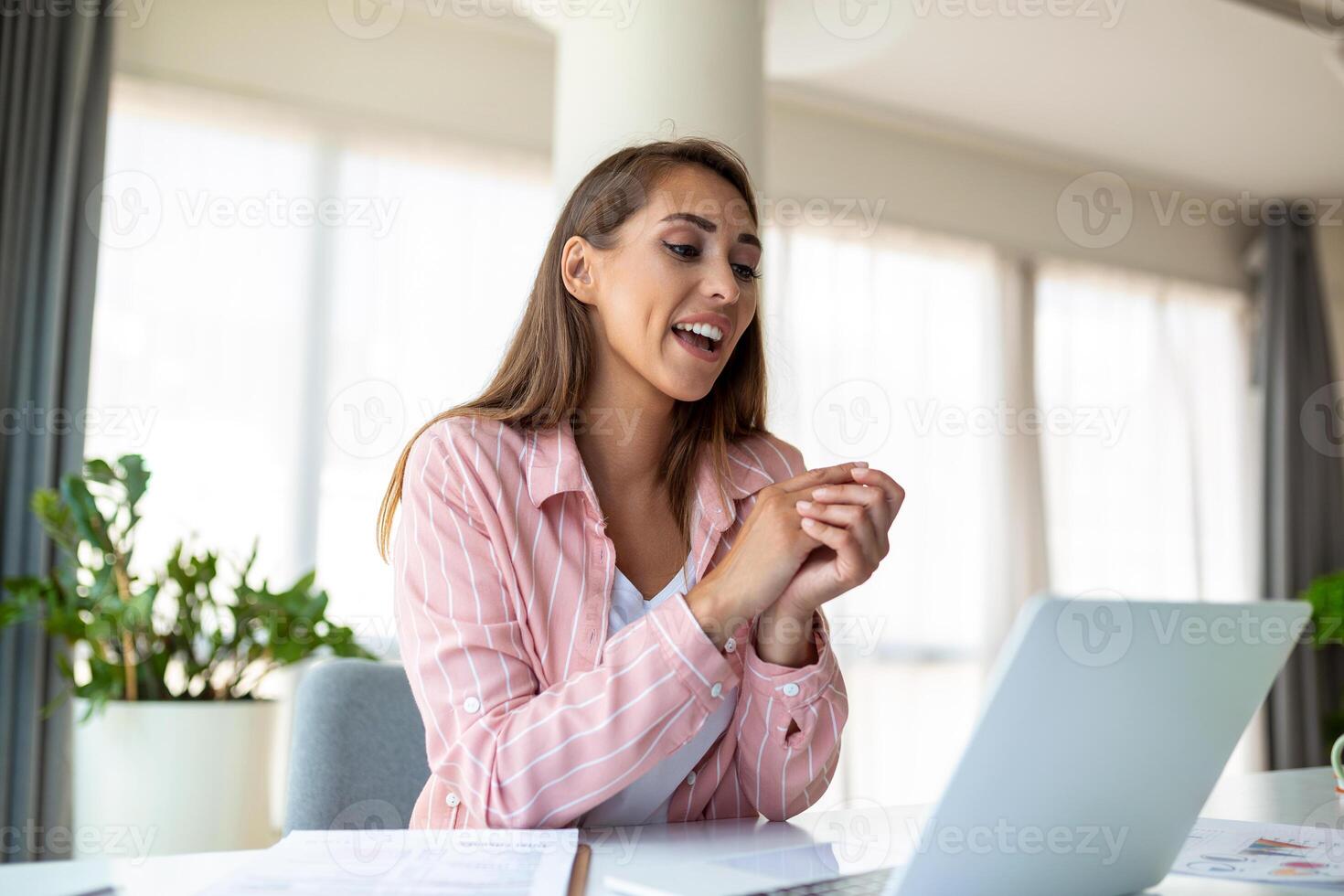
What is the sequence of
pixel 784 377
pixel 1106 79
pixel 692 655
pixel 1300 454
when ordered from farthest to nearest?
1. pixel 1300 454
2. pixel 1106 79
3. pixel 784 377
4. pixel 692 655

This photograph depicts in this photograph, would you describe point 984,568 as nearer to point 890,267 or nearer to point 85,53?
point 890,267

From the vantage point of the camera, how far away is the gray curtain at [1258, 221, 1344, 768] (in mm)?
5570

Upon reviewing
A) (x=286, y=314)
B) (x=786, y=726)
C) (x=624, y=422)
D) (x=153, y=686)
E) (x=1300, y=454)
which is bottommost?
(x=153, y=686)

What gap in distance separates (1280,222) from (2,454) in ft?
18.1

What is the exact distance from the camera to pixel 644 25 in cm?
264

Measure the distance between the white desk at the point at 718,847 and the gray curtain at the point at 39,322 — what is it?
7.73 ft

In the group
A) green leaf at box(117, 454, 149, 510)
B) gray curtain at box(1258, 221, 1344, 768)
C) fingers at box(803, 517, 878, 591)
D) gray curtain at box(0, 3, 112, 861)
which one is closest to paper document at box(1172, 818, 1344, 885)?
fingers at box(803, 517, 878, 591)

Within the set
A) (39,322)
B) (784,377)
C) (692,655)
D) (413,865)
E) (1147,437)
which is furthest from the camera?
(1147,437)

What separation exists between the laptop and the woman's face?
2.25ft

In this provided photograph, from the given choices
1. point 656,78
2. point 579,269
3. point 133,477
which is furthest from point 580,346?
point 133,477

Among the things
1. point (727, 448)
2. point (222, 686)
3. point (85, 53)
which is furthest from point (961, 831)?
point (85, 53)

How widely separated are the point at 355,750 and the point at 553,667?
0.90 ft

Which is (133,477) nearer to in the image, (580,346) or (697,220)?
(580,346)

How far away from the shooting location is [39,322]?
312 centimetres
